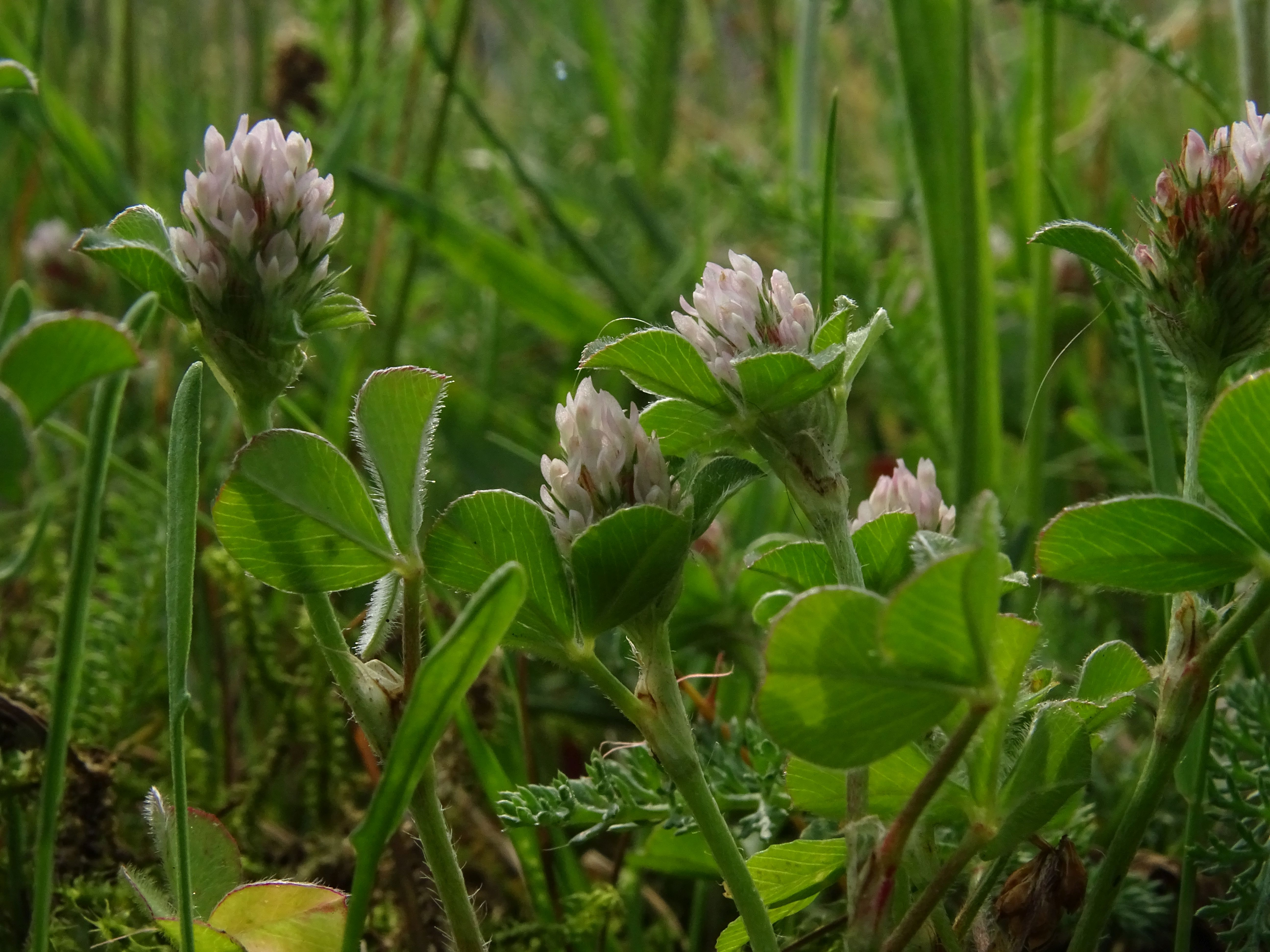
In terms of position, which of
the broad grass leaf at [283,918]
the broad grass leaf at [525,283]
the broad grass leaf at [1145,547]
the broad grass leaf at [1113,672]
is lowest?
the broad grass leaf at [283,918]

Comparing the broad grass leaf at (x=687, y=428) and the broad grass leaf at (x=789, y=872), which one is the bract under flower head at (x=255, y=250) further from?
the broad grass leaf at (x=789, y=872)

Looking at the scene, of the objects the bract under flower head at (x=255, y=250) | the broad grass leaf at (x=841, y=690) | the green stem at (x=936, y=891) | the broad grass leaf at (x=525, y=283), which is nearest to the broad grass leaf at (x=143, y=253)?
the bract under flower head at (x=255, y=250)

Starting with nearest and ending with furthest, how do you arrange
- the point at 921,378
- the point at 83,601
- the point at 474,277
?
the point at 83,601
the point at 921,378
the point at 474,277

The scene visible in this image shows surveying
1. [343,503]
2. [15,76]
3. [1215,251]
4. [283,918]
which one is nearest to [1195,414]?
[1215,251]

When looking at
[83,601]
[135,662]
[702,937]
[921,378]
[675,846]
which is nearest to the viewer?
[83,601]

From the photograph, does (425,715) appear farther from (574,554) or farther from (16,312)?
(16,312)

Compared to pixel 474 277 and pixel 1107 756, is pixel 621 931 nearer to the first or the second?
pixel 1107 756

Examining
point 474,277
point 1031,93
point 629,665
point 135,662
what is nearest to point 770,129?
point 1031,93

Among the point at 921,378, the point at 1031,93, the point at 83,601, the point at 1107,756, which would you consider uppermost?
the point at 1031,93
